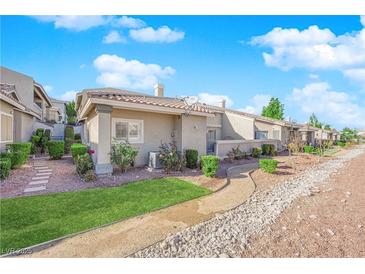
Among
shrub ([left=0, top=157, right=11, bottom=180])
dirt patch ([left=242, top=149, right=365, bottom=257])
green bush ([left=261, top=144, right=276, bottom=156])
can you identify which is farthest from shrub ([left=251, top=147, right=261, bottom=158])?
shrub ([left=0, top=157, right=11, bottom=180])

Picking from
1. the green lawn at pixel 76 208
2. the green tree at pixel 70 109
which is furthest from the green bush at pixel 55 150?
the green tree at pixel 70 109

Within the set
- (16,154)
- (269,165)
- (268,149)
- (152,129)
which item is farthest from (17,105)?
(268,149)

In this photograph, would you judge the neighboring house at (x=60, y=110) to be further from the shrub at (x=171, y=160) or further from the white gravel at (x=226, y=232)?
the white gravel at (x=226, y=232)

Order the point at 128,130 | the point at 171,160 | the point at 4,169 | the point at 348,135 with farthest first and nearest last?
the point at 348,135 < the point at 128,130 < the point at 171,160 < the point at 4,169

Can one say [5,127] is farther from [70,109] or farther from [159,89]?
[70,109]

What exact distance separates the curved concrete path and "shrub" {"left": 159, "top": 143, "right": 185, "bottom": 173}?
3956 mm

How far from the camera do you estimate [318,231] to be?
489 cm

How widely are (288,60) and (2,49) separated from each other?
37.9 ft

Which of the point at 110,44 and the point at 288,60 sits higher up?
the point at 110,44

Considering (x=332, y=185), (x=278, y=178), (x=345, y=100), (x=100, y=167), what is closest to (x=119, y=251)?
(x=100, y=167)

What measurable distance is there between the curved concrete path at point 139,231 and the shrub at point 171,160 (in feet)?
13.0

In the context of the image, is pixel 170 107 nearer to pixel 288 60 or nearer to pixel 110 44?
pixel 110 44

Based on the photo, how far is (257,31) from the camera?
8258 millimetres

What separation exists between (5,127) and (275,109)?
1724 inches
